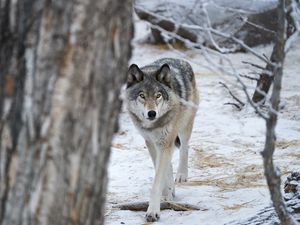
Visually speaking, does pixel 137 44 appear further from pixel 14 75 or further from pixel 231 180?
pixel 14 75

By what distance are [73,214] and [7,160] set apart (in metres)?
0.29

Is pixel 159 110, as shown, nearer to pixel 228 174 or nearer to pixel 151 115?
pixel 151 115

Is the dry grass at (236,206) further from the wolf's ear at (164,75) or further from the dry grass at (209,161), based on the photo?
the dry grass at (209,161)

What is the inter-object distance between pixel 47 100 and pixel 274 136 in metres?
1.49

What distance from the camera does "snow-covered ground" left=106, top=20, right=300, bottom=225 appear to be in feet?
19.7

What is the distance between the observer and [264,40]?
45.2 ft

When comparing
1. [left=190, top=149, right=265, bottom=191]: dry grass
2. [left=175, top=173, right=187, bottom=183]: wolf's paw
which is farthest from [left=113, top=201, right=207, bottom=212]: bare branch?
[left=175, top=173, right=187, bottom=183]: wolf's paw

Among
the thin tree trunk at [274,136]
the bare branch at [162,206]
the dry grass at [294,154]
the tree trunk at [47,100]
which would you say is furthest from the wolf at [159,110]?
the tree trunk at [47,100]

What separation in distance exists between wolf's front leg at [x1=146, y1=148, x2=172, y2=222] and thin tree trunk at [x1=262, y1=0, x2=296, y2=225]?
2507 millimetres

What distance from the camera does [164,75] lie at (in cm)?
654

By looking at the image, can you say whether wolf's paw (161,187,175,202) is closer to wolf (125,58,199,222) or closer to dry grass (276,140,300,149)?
wolf (125,58,199,222)

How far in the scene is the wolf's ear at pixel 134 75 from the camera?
21.3ft

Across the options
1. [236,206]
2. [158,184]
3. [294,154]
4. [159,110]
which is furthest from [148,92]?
[294,154]

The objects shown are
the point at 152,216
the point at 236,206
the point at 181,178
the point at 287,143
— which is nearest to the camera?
the point at 152,216
